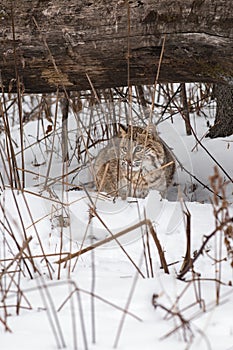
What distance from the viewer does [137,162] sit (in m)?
4.22

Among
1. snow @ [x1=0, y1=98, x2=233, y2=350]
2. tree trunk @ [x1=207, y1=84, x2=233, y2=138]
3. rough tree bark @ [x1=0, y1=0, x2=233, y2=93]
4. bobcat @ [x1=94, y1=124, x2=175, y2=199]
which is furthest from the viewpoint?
tree trunk @ [x1=207, y1=84, x2=233, y2=138]

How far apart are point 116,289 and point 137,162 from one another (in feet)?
6.21

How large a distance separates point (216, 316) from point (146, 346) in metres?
0.34

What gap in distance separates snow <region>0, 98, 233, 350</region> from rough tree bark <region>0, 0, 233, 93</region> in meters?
0.74

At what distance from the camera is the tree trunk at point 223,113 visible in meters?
4.72

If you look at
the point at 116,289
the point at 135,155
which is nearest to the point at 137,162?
the point at 135,155

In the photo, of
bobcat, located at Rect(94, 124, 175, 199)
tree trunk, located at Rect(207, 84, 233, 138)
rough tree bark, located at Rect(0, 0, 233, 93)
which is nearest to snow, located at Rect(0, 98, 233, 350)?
bobcat, located at Rect(94, 124, 175, 199)

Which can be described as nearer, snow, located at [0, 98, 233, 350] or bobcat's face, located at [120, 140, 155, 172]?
snow, located at [0, 98, 233, 350]

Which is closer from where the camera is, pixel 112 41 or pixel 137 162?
pixel 112 41

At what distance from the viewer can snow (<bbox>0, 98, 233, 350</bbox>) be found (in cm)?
202

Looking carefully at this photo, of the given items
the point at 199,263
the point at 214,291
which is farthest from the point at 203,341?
the point at 199,263

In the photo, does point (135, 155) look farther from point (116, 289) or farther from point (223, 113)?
point (116, 289)

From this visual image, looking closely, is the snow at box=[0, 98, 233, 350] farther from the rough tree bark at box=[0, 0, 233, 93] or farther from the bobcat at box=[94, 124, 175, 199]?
the rough tree bark at box=[0, 0, 233, 93]

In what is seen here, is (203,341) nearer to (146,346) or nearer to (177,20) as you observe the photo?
(146,346)
